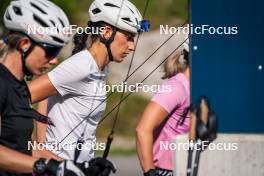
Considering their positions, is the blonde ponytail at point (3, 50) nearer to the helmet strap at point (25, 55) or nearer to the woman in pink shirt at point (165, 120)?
the helmet strap at point (25, 55)

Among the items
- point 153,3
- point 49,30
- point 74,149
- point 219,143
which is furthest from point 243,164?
point 153,3

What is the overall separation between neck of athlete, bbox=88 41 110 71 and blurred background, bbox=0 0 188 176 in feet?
23.1

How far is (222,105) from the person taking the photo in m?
6.37

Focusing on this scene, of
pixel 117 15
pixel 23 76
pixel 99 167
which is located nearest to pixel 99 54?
pixel 117 15

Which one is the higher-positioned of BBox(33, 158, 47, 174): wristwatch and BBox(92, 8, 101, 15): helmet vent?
BBox(92, 8, 101, 15): helmet vent

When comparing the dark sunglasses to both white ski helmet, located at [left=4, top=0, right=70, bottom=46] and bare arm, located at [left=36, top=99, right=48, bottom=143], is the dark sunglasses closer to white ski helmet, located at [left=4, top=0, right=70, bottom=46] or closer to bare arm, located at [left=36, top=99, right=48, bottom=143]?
white ski helmet, located at [left=4, top=0, right=70, bottom=46]

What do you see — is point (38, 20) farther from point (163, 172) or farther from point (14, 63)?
point (163, 172)

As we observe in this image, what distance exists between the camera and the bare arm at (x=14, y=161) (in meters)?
4.46

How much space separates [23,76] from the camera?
4.67 metres

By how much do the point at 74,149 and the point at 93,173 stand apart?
2.28 ft

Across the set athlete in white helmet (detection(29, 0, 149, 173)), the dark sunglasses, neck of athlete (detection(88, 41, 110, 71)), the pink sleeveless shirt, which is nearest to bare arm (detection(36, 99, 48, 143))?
athlete in white helmet (detection(29, 0, 149, 173))

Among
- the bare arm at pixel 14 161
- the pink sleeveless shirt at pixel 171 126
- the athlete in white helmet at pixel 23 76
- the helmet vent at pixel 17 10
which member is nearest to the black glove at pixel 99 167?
the athlete in white helmet at pixel 23 76

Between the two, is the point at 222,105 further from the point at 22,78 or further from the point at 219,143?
the point at 22,78

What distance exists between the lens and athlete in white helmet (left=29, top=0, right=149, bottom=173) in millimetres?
5496
